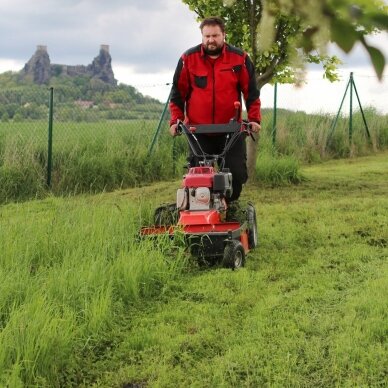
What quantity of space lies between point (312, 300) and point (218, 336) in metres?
0.77

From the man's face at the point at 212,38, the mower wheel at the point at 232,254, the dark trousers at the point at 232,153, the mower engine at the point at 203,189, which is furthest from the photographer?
the dark trousers at the point at 232,153

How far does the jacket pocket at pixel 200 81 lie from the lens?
5.18 m

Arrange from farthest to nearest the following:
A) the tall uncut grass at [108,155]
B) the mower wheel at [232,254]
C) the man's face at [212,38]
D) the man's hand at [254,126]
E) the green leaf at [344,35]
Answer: the tall uncut grass at [108,155]
the man's hand at [254,126]
the man's face at [212,38]
the mower wheel at [232,254]
the green leaf at [344,35]

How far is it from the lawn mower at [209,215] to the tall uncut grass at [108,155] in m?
2.49

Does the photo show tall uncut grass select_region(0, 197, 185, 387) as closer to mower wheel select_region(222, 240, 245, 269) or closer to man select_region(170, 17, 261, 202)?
mower wheel select_region(222, 240, 245, 269)

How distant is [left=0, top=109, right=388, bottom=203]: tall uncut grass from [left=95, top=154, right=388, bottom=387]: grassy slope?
3242 mm

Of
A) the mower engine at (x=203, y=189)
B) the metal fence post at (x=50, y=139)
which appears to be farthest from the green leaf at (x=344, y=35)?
the metal fence post at (x=50, y=139)

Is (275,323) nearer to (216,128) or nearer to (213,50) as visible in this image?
(216,128)

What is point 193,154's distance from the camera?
17.5 feet

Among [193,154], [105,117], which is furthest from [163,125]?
[193,154]

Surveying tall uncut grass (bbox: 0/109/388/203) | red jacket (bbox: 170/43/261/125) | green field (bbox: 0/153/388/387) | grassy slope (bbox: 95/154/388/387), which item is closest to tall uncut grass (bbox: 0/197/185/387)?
green field (bbox: 0/153/388/387)

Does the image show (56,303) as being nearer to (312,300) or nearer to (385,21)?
(312,300)

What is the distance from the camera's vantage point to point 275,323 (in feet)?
11.6

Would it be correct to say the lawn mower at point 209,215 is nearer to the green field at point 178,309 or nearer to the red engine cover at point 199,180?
the red engine cover at point 199,180
